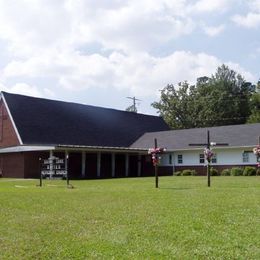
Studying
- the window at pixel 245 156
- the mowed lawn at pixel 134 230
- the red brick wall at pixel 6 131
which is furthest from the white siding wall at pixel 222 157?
the mowed lawn at pixel 134 230

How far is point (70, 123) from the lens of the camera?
45656 mm

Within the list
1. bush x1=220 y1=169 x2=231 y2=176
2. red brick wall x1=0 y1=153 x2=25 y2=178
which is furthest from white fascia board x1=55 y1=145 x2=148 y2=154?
bush x1=220 y1=169 x2=231 y2=176

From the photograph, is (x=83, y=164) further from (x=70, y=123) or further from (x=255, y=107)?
(x=255, y=107)

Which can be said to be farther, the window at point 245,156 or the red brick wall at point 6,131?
the red brick wall at point 6,131

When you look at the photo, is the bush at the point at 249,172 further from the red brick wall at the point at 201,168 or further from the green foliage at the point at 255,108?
the green foliage at the point at 255,108

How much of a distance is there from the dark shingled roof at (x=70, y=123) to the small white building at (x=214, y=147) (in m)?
3.15

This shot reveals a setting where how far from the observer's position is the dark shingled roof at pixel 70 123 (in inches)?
1623

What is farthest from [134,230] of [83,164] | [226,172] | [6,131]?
[6,131]

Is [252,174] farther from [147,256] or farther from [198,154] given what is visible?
[147,256]

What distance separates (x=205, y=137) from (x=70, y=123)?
1284 cm

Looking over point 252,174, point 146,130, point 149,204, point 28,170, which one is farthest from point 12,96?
point 149,204

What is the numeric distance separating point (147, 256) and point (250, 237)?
2014mm

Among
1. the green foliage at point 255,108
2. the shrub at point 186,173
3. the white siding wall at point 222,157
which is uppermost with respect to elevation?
the green foliage at point 255,108

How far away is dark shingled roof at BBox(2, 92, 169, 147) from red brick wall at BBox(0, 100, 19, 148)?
860 mm
